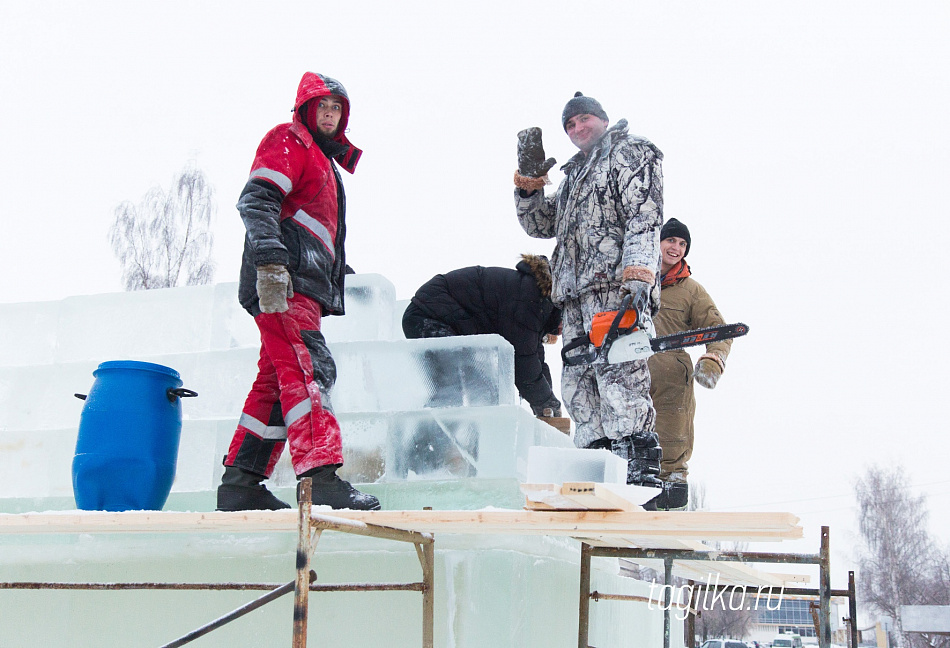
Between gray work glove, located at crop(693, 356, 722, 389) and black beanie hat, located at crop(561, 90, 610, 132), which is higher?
black beanie hat, located at crop(561, 90, 610, 132)

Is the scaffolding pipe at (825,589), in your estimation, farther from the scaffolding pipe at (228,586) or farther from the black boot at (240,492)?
the black boot at (240,492)

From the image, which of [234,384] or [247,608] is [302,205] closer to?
[234,384]

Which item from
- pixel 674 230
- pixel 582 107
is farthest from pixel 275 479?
pixel 674 230

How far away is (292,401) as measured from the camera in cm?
314

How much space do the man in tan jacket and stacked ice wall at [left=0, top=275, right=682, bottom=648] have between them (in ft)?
2.85

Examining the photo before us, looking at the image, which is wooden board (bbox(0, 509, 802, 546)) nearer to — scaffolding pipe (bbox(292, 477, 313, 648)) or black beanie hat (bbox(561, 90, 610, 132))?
scaffolding pipe (bbox(292, 477, 313, 648))

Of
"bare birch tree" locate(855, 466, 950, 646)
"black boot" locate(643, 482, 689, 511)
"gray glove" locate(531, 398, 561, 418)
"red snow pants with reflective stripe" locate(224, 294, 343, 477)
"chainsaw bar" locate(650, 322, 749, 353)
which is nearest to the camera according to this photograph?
"red snow pants with reflective stripe" locate(224, 294, 343, 477)

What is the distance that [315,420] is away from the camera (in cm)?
310

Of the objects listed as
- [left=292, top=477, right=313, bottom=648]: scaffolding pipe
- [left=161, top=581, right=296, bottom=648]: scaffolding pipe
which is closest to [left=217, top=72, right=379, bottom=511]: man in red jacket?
[left=161, top=581, right=296, bottom=648]: scaffolding pipe

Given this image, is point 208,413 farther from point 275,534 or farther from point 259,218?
point 259,218

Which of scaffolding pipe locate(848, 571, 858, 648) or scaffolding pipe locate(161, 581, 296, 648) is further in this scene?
scaffolding pipe locate(848, 571, 858, 648)

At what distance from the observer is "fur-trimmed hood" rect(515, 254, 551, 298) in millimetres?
4500

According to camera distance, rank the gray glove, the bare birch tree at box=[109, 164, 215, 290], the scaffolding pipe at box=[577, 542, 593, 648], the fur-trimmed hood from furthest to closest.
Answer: the bare birch tree at box=[109, 164, 215, 290]
the gray glove
the fur-trimmed hood
the scaffolding pipe at box=[577, 542, 593, 648]

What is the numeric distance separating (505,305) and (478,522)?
2.22 metres
